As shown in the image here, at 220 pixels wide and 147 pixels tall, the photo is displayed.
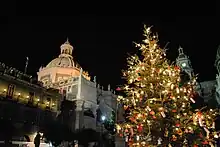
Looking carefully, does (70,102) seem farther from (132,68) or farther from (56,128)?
(132,68)

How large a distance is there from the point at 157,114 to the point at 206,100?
1986 inches

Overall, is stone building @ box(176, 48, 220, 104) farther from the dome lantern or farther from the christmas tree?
the christmas tree

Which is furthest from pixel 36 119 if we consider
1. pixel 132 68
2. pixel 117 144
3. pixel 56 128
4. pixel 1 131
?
pixel 132 68

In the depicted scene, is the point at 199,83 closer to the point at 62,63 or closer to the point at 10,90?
the point at 62,63

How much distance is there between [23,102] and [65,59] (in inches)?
988

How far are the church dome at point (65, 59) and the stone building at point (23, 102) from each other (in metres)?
16.9

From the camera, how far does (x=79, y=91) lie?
41406 millimetres

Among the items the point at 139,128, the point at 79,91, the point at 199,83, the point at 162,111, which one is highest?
the point at 199,83

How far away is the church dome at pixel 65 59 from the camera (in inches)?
2171

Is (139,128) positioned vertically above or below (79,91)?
below

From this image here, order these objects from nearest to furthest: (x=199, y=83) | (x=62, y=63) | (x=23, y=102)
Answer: (x=23, y=102)
(x=62, y=63)
(x=199, y=83)

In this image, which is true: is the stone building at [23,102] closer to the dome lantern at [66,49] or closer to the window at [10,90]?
the window at [10,90]

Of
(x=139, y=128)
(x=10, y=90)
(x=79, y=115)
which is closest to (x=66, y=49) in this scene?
(x=79, y=115)

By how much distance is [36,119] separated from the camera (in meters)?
34.2
